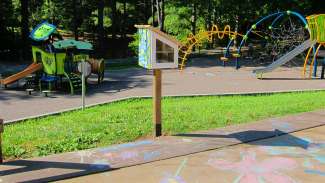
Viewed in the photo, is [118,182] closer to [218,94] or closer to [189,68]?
[218,94]

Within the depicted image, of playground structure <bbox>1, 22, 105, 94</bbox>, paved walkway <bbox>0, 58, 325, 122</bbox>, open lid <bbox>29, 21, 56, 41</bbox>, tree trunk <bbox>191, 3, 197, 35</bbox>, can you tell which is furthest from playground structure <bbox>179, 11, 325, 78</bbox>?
open lid <bbox>29, 21, 56, 41</bbox>

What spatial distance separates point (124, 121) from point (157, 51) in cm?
235

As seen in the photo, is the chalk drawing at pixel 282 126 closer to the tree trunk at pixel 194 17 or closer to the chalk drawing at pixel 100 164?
the chalk drawing at pixel 100 164

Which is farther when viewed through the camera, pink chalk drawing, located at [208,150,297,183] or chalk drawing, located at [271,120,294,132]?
chalk drawing, located at [271,120,294,132]

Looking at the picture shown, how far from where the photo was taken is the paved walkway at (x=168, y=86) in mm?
13609

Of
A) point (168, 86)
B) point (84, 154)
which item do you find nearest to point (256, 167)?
point (84, 154)

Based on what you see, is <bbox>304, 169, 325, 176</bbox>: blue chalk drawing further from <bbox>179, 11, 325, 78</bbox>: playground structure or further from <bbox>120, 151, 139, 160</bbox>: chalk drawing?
<bbox>179, 11, 325, 78</bbox>: playground structure

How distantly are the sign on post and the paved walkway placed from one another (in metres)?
5.05

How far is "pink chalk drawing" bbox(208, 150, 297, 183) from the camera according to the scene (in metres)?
6.23

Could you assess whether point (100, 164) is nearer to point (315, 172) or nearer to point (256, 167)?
point (256, 167)

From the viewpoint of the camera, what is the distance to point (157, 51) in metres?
7.60

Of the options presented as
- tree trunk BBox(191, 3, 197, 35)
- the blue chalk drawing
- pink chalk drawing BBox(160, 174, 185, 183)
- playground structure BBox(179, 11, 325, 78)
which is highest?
tree trunk BBox(191, 3, 197, 35)

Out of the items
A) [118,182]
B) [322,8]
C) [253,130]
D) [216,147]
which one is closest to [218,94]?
[253,130]

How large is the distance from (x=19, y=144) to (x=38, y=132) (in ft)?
2.96
